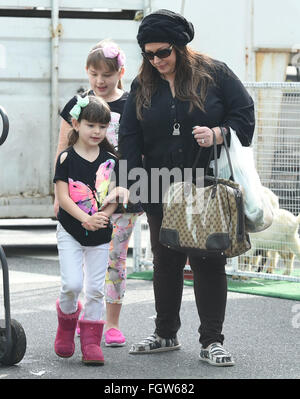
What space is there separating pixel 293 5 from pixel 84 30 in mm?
2016

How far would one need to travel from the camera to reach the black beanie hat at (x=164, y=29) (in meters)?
4.90

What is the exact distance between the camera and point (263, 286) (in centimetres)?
789

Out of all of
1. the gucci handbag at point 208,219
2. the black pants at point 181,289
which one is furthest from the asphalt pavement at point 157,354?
→ the gucci handbag at point 208,219

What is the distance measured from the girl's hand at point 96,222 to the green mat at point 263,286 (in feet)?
8.79

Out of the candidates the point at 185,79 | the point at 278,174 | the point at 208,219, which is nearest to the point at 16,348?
the point at 208,219

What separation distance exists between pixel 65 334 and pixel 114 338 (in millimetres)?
502

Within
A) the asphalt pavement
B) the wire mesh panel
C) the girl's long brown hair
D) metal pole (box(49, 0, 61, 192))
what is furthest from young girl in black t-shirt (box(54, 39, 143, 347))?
metal pole (box(49, 0, 61, 192))

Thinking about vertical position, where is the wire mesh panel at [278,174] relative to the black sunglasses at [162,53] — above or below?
below

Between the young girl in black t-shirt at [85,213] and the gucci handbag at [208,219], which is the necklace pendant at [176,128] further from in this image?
the young girl in black t-shirt at [85,213]

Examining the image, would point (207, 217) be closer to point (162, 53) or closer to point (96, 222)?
point (96, 222)

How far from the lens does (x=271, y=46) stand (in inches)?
356

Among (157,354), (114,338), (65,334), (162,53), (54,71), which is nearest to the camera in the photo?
(162,53)
